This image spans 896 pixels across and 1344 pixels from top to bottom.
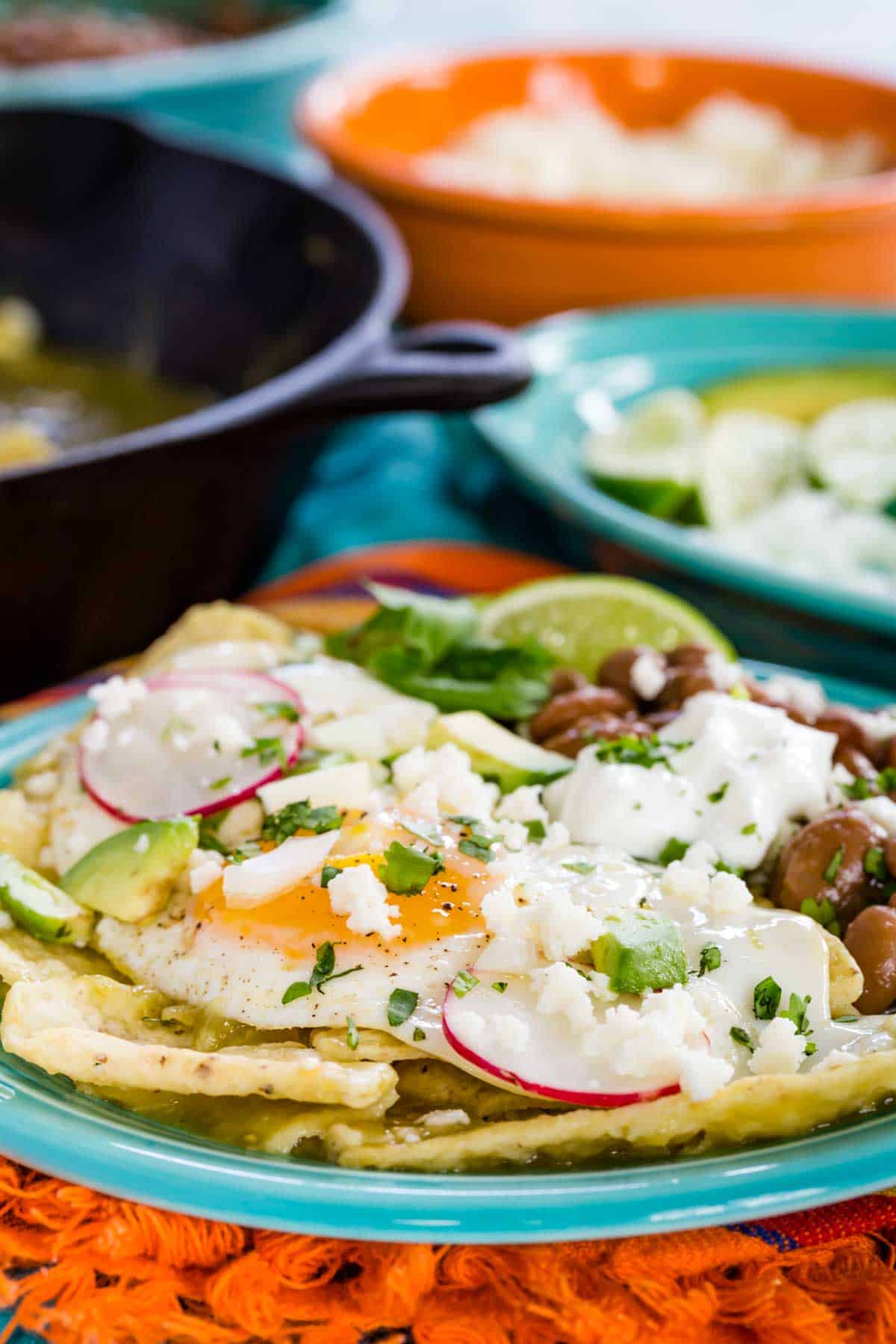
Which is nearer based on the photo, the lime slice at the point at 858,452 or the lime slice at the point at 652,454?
the lime slice at the point at 652,454

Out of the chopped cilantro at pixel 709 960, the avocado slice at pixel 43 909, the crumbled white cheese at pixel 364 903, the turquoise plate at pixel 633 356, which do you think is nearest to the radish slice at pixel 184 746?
the avocado slice at pixel 43 909

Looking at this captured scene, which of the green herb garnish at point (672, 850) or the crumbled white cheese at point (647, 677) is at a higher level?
the crumbled white cheese at point (647, 677)

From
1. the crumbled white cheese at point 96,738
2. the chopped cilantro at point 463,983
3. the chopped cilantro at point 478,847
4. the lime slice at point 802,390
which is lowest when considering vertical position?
the lime slice at point 802,390

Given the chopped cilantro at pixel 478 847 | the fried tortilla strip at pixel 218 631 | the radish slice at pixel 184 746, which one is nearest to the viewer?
the chopped cilantro at pixel 478 847

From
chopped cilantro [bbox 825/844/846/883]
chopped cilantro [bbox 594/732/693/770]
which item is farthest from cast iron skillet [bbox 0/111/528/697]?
chopped cilantro [bbox 825/844/846/883]

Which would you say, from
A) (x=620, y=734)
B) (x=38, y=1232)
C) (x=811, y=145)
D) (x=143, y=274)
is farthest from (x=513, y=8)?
(x=38, y=1232)

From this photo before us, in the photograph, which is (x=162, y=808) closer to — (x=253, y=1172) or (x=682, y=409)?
(x=253, y=1172)

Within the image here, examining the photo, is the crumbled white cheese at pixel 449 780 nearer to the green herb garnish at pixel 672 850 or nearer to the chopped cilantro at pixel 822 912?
the green herb garnish at pixel 672 850
